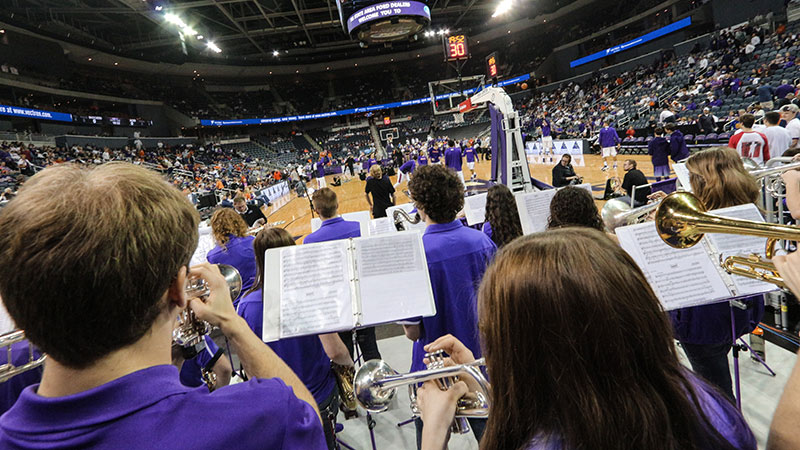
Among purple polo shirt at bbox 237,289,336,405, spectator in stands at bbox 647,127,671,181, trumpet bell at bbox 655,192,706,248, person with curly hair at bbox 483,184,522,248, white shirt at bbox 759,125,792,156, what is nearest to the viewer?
trumpet bell at bbox 655,192,706,248

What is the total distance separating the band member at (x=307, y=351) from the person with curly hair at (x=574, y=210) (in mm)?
1523

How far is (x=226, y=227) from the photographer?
3.34 m

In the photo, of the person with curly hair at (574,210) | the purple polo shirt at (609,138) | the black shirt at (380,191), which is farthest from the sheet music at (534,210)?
the purple polo shirt at (609,138)

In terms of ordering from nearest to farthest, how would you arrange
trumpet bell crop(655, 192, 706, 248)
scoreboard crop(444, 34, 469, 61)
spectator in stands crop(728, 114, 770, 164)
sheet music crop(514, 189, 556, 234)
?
trumpet bell crop(655, 192, 706, 248)
sheet music crop(514, 189, 556, 234)
spectator in stands crop(728, 114, 770, 164)
scoreboard crop(444, 34, 469, 61)

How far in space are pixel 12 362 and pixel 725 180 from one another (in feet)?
11.7

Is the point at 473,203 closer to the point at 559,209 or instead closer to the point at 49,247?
the point at 559,209

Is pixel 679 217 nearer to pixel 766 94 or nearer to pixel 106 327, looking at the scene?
pixel 106 327

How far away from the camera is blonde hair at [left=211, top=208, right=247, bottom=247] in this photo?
3.34 m

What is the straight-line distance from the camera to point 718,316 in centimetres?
198

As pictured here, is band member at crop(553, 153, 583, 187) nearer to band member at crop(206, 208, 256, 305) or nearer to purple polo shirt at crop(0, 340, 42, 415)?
band member at crop(206, 208, 256, 305)

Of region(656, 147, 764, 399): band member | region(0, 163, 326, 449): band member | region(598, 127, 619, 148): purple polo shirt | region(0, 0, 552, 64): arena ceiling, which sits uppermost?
region(0, 0, 552, 64): arena ceiling

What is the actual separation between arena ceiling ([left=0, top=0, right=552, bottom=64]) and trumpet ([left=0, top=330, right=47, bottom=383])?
1435 centimetres

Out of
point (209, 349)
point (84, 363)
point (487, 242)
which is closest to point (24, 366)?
point (209, 349)

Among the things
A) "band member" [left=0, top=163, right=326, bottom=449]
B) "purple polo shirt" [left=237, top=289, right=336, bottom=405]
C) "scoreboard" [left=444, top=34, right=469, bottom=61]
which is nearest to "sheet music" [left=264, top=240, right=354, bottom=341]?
"purple polo shirt" [left=237, top=289, right=336, bottom=405]
